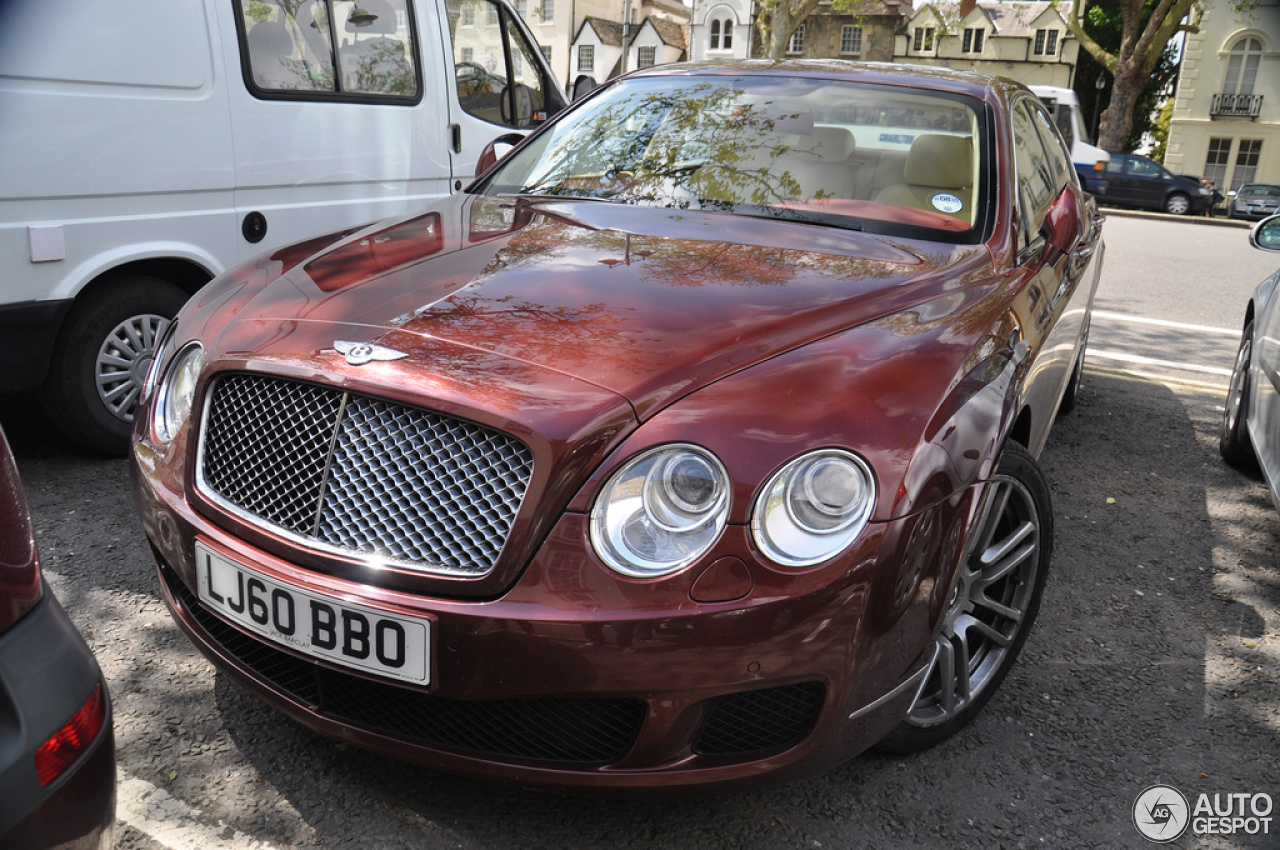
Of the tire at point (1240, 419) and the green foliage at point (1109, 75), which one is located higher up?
the green foliage at point (1109, 75)

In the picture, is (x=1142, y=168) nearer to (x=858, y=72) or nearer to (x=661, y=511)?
(x=858, y=72)

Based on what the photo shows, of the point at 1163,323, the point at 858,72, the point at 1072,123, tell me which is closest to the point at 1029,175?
the point at 858,72

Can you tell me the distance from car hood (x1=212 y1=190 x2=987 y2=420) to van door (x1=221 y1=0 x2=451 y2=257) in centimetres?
175

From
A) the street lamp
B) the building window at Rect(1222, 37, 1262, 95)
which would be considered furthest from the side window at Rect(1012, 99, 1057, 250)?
the street lamp

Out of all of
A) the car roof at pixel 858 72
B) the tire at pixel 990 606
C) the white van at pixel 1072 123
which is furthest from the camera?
the white van at pixel 1072 123

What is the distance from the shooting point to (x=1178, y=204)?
2605 centimetres

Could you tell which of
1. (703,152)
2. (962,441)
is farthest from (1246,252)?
(962,441)

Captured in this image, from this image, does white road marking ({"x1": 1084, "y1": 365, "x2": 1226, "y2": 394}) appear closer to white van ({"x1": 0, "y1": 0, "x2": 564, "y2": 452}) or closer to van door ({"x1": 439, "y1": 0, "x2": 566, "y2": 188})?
van door ({"x1": 439, "y1": 0, "x2": 566, "y2": 188})

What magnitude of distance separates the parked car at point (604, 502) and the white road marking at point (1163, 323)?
638 cm

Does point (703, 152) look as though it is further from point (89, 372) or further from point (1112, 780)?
point (89, 372)

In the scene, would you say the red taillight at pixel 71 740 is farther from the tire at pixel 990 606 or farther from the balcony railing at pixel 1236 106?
the balcony railing at pixel 1236 106

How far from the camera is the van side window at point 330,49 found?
14.5 feet

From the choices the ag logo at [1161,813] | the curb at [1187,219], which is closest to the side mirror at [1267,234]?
the ag logo at [1161,813]

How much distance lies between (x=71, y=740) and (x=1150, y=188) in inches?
1134
